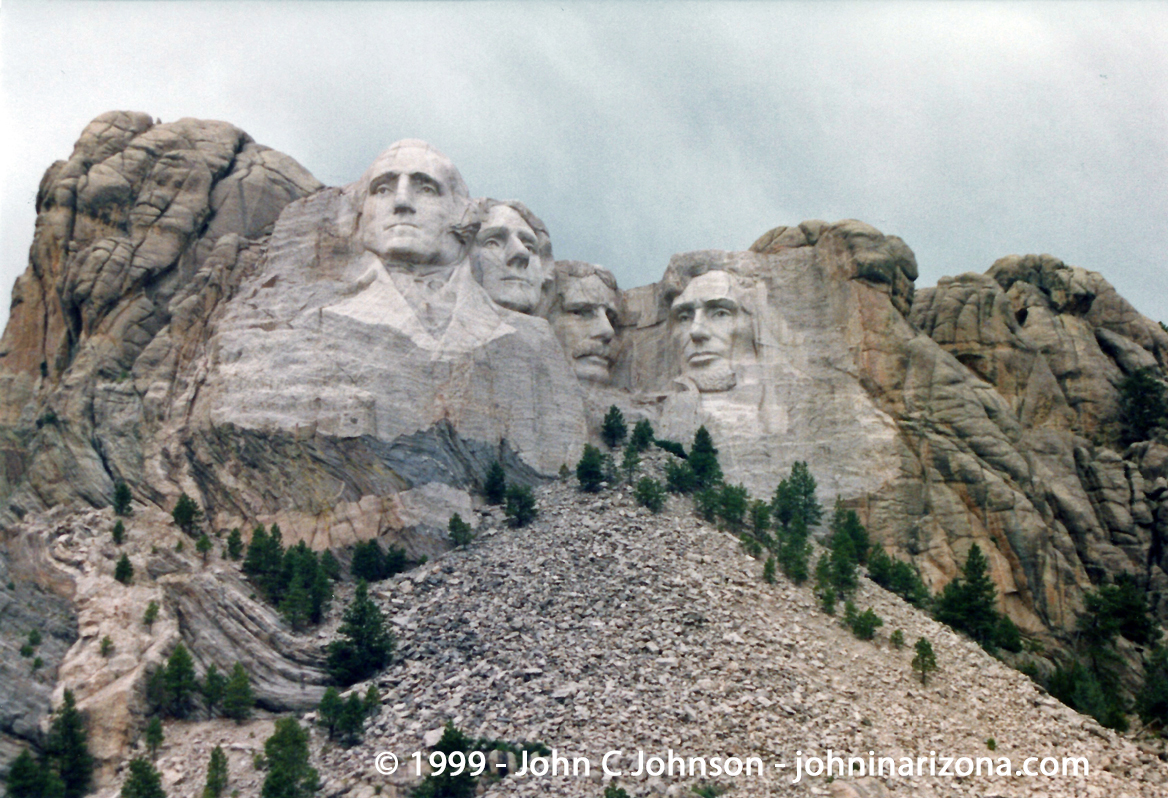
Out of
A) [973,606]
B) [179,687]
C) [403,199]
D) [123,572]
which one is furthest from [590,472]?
[179,687]

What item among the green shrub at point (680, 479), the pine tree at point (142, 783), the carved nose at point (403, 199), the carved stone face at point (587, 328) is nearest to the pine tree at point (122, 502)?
the pine tree at point (142, 783)

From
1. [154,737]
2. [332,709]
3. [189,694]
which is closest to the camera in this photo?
[154,737]

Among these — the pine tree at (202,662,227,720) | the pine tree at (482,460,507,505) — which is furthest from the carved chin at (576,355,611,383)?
the pine tree at (202,662,227,720)

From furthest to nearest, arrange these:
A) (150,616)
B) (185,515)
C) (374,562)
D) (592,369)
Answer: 1. (592,369)
2. (185,515)
3. (374,562)
4. (150,616)

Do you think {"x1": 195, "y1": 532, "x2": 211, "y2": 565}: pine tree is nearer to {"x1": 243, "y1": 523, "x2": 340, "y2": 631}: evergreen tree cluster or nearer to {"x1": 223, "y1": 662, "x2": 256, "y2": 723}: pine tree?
{"x1": 243, "y1": 523, "x2": 340, "y2": 631}: evergreen tree cluster

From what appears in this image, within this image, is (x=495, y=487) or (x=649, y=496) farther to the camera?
(x=495, y=487)

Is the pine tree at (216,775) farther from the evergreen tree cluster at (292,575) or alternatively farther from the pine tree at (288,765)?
the evergreen tree cluster at (292,575)

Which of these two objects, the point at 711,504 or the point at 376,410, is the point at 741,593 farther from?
the point at 376,410

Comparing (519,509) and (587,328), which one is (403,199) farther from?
(519,509)
